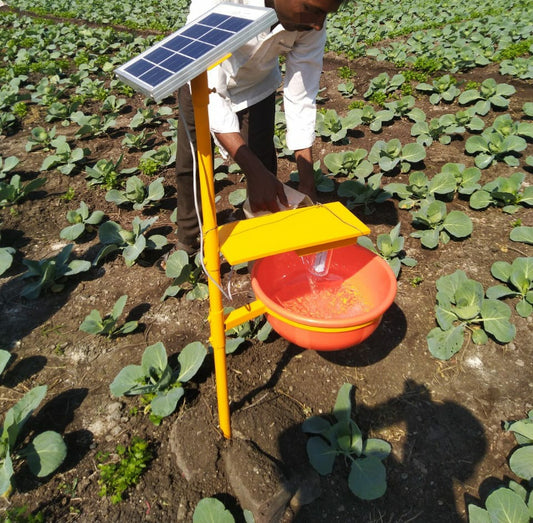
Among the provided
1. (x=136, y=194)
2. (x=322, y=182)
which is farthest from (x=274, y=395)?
(x=136, y=194)

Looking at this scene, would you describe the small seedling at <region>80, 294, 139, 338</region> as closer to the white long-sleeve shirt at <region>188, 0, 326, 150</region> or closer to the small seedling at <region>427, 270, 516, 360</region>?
the white long-sleeve shirt at <region>188, 0, 326, 150</region>

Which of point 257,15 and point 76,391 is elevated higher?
point 257,15

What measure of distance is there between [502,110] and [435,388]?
4.15 meters

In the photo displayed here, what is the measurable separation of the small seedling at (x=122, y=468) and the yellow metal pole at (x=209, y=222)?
1.37ft

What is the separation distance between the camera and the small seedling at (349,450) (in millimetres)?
1620

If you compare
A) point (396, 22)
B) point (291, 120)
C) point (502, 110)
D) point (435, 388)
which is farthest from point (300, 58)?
point (396, 22)

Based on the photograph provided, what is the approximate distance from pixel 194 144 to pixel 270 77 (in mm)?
612

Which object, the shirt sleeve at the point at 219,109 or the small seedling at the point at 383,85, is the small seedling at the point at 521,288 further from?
the small seedling at the point at 383,85

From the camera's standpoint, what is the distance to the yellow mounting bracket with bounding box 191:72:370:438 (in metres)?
1.27

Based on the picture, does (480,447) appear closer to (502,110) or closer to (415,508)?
(415,508)

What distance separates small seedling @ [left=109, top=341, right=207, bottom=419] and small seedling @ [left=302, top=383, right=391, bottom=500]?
61 cm

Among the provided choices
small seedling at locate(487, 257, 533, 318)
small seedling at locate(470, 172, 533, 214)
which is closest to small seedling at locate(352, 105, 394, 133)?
small seedling at locate(470, 172, 533, 214)

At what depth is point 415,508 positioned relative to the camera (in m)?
1.68

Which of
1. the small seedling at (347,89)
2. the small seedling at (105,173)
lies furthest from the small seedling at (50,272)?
the small seedling at (347,89)
